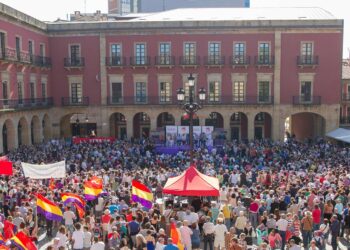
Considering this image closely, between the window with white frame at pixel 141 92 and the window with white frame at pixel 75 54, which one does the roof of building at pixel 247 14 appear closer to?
the window with white frame at pixel 75 54

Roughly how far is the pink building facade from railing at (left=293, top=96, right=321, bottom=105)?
0.27 feet

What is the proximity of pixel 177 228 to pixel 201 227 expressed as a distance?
191 cm

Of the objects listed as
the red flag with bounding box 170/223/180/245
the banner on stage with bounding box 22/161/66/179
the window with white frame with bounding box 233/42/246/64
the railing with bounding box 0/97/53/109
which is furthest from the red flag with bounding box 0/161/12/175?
the window with white frame with bounding box 233/42/246/64

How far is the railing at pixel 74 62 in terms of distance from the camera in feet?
133

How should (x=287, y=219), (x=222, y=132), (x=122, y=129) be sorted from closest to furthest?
(x=287, y=219)
(x=222, y=132)
(x=122, y=129)

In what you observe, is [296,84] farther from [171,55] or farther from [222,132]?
[171,55]

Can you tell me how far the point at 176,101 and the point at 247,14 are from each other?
1093 centimetres

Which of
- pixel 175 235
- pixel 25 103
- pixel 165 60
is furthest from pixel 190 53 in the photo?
pixel 175 235

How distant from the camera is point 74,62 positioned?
133ft

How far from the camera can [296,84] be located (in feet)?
130

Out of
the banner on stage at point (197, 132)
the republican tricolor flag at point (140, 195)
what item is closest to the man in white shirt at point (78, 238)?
the republican tricolor flag at point (140, 195)

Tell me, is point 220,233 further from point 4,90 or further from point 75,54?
point 75,54

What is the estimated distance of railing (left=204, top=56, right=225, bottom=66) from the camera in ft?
131

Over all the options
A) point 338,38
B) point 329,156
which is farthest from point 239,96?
point 329,156
